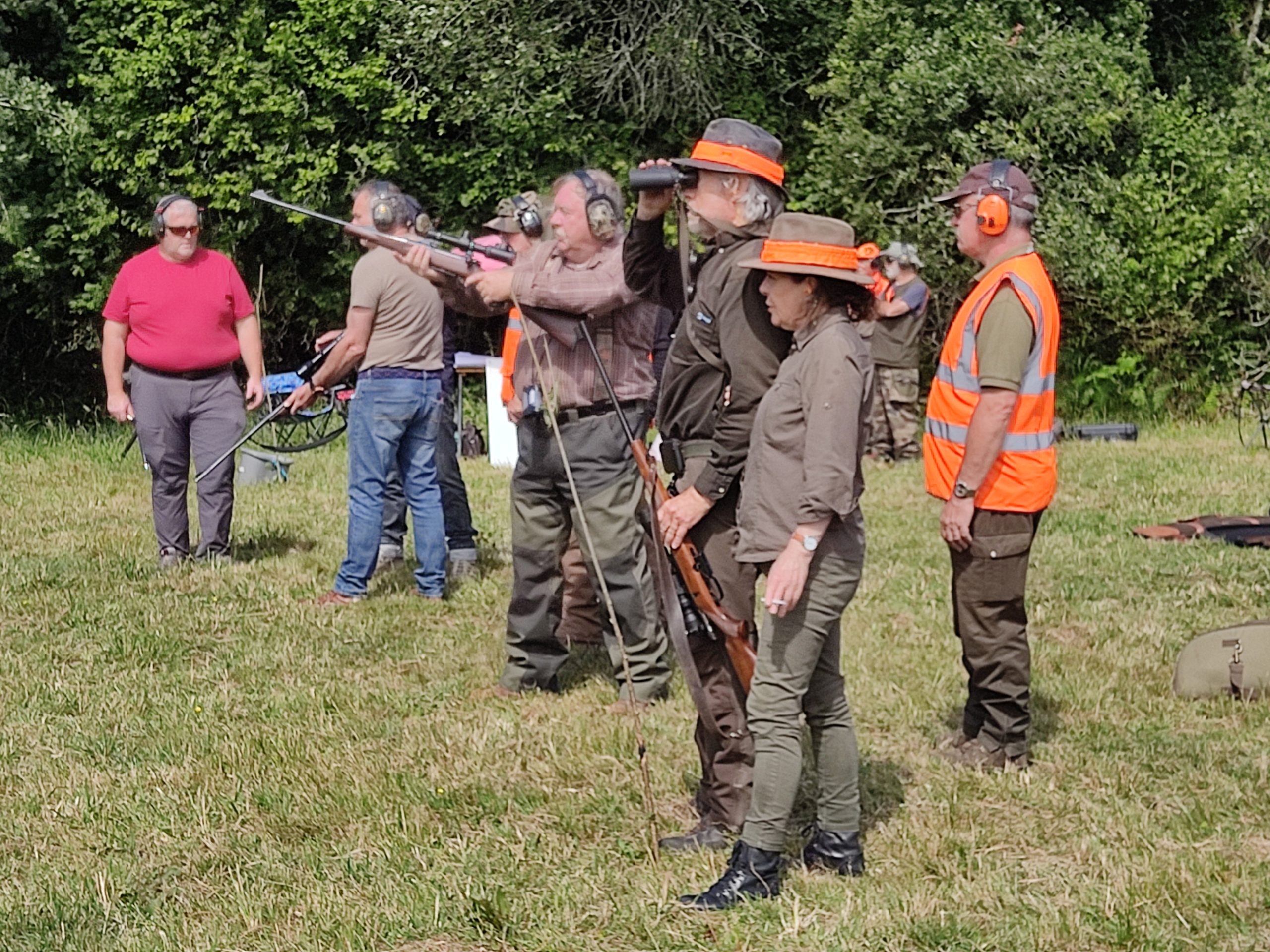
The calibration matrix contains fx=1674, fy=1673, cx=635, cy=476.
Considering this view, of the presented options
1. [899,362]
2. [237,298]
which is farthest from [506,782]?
[899,362]

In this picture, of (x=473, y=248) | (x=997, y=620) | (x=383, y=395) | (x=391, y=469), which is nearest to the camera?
(x=997, y=620)

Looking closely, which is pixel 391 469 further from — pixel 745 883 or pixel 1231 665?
pixel 745 883

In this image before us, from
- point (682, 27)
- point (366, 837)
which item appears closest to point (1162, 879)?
point (366, 837)

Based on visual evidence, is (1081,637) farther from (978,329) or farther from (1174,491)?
(1174,491)

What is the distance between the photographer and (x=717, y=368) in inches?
194

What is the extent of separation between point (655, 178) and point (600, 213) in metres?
1.53

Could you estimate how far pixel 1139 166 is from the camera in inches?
685

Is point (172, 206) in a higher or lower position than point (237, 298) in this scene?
higher

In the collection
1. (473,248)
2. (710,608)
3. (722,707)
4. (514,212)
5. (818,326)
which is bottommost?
(722,707)

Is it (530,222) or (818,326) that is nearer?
(818,326)

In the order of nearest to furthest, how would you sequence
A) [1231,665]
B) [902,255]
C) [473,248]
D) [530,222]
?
1. [473,248]
2. [1231,665]
3. [530,222]
4. [902,255]

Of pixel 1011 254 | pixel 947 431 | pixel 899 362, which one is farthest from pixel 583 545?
pixel 899 362

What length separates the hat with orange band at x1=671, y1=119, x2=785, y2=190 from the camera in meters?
Result: 4.70

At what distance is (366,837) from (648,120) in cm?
1292
